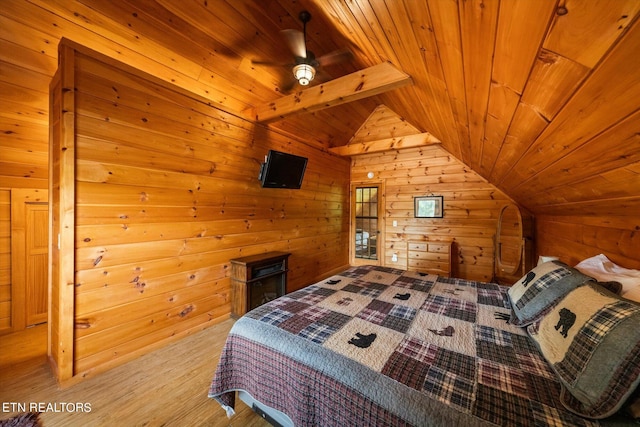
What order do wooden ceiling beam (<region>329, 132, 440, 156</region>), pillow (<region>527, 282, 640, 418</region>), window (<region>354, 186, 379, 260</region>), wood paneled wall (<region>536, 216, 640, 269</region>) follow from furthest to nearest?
1. window (<region>354, 186, 379, 260</region>)
2. wooden ceiling beam (<region>329, 132, 440, 156</region>)
3. wood paneled wall (<region>536, 216, 640, 269</region>)
4. pillow (<region>527, 282, 640, 418</region>)

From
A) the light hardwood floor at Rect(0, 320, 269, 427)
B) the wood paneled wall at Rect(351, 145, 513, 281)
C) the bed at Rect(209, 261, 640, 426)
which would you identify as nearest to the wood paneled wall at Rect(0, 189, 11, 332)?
the light hardwood floor at Rect(0, 320, 269, 427)

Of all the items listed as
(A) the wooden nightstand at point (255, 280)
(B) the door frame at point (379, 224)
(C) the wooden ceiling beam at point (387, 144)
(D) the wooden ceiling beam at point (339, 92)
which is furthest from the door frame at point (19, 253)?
(B) the door frame at point (379, 224)

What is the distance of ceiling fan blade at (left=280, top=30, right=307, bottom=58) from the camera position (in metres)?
1.86

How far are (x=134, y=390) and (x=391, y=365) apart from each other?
1855 mm

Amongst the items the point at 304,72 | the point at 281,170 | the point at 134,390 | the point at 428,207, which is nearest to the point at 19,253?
the point at 134,390

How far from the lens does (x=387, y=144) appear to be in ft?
13.7

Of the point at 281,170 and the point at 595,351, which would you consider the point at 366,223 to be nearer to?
the point at 281,170

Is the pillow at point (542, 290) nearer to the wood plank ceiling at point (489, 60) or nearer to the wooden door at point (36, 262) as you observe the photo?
the wood plank ceiling at point (489, 60)

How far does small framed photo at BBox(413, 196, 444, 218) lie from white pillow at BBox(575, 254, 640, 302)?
2.62m

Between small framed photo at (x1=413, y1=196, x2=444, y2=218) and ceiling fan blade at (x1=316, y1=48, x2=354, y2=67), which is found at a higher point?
ceiling fan blade at (x1=316, y1=48, x2=354, y2=67)

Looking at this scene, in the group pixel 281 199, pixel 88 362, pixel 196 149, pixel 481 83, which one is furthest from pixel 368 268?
pixel 88 362

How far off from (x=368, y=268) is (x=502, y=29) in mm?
2432

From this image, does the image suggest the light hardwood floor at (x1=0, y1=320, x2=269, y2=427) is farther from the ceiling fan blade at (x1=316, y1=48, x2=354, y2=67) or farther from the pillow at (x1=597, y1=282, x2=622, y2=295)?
the ceiling fan blade at (x1=316, y1=48, x2=354, y2=67)

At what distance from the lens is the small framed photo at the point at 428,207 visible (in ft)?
13.9
